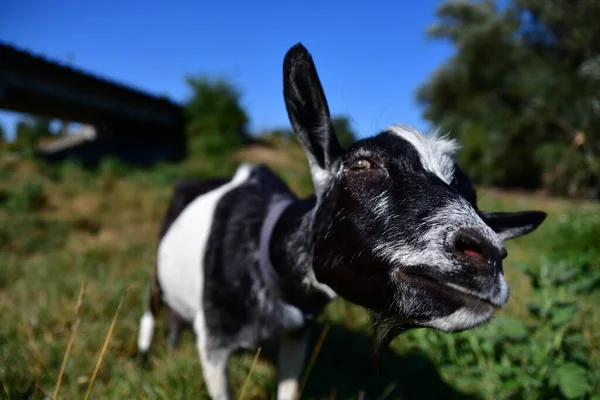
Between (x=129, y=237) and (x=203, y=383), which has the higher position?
(x=129, y=237)

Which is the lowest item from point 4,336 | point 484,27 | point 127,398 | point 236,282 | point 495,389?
point 495,389

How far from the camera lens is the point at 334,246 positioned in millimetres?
1465

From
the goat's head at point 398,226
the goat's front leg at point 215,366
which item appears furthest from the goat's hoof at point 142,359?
the goat's head at point 398,226

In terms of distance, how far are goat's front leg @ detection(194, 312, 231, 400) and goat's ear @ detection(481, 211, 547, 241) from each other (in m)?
1.35

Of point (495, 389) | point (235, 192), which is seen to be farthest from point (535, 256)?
point (235, 192)

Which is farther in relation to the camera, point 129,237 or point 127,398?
point 129,237

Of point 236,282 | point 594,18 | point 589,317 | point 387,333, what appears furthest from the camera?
point 594,18

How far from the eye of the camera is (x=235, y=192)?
8.29ft

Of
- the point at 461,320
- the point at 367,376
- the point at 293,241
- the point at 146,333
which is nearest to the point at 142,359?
the point at 146,333

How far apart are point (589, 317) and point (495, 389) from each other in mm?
1407

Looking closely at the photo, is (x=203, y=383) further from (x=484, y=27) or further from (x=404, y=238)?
(x=484, y=27)

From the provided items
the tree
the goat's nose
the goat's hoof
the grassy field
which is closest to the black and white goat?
the goat's nose

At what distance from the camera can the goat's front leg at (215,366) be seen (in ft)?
6.98

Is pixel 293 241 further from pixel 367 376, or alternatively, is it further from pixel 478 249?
pixel 367 376
